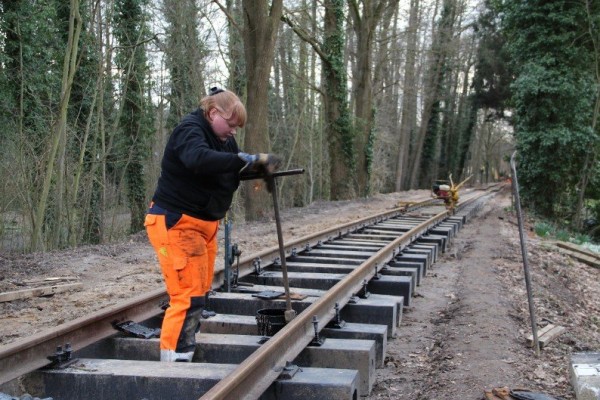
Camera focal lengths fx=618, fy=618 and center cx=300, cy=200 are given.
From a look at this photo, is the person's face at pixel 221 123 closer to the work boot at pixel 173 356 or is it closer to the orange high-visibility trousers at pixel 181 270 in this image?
the orange high-visibility trousers at pixel 181 270

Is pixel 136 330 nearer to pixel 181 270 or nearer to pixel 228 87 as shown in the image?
pixel 181 270

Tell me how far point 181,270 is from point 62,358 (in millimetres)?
881

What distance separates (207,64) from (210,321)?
782 inches

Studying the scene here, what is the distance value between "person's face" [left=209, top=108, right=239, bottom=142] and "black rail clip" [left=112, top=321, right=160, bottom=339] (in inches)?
60.1

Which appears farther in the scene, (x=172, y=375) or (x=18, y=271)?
(x=18, y=271)

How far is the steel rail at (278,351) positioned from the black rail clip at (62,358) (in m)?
1.12

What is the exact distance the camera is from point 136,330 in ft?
14.5

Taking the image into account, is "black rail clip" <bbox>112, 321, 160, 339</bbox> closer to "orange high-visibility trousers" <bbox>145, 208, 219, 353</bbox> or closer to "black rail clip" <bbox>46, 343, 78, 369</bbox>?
"orange high-visibility trousers" <bbox>145, 208, 219, 353</bbox>

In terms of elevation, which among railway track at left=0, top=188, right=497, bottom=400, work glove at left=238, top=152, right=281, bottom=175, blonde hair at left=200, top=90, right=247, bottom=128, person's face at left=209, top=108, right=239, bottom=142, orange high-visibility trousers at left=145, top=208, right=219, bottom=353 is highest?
blonde hair at left=200, top=90, right=247, bottom=128

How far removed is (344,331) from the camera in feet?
15.8

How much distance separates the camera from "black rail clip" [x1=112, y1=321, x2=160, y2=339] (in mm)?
4363

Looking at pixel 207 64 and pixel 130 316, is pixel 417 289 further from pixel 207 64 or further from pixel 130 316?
pixel 207 64

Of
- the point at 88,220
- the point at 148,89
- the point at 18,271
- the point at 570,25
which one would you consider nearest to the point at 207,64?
the point at 148,89

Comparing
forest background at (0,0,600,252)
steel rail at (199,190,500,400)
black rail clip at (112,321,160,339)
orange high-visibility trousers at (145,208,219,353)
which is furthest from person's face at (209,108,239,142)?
forest background at (0,0,600,252)
